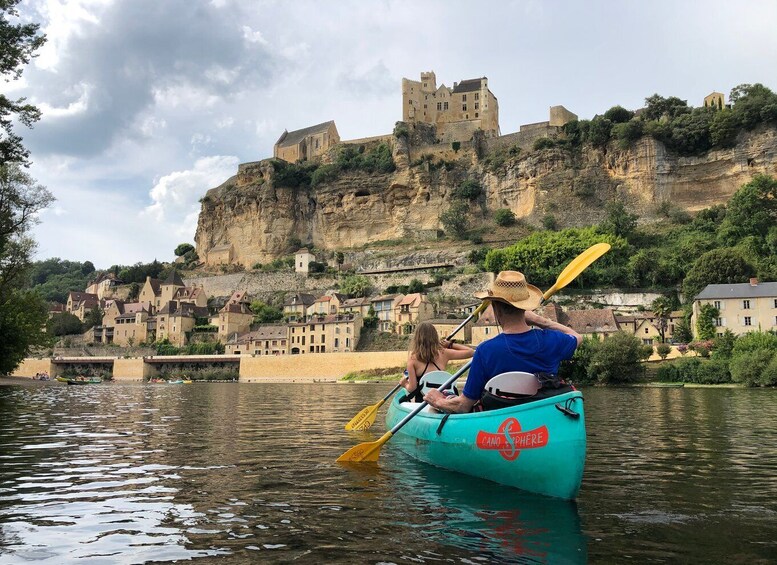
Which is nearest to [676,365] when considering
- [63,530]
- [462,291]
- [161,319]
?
[462,291]

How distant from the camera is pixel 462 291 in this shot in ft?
219

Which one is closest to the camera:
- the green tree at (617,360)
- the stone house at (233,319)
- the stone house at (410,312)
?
the green tree at (617,360)

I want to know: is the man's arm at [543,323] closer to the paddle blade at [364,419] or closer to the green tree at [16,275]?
the paddle blade at [364,419]

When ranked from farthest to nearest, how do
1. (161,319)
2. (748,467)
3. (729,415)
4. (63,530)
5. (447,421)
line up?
(161,319) < (729,415) < (748,467) < (447,421) < (63,530)

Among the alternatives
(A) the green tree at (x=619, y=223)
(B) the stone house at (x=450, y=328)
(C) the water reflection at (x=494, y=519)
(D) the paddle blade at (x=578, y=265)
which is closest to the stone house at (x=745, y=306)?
(B) the stone house at (x=450, y=328)

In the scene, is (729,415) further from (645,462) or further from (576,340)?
(576,340)

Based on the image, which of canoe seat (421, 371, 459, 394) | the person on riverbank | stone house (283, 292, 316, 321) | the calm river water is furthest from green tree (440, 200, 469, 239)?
canoe seat (421, 371, 459, 394)

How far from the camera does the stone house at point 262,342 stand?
215 ft

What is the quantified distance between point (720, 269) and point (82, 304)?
79513 millimetres

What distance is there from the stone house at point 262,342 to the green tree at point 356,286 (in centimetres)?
1028

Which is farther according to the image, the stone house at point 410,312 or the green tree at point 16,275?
the stone house at point 410,312

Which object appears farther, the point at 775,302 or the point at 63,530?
the point at 775,302

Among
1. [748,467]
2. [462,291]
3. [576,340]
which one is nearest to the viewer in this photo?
[576,340]

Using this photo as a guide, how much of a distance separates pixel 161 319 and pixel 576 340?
248 ft
